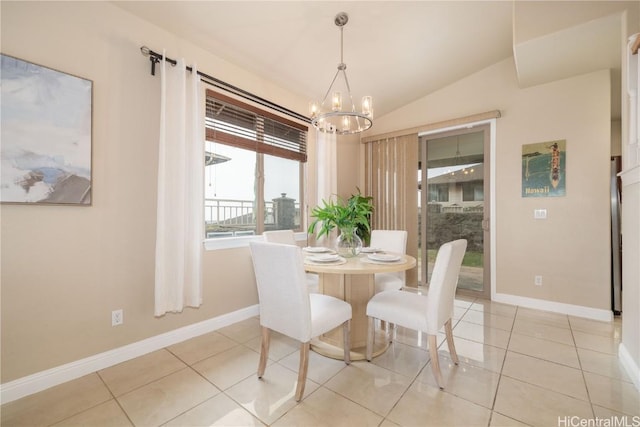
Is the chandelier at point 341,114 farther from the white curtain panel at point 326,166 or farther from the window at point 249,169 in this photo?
the white curtain panel at point 326,166

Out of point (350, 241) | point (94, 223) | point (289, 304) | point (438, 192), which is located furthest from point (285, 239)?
point (438, 192)

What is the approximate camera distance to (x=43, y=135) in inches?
65.8

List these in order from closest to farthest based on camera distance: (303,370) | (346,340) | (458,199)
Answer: (303,370)
(346,340)
(458,199)

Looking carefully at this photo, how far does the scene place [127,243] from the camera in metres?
2.05

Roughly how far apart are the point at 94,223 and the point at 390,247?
2585mm

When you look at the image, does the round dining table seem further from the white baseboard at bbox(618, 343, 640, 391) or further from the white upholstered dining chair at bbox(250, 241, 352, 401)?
the white baseboard at bbox(618, 343, 640, 391)

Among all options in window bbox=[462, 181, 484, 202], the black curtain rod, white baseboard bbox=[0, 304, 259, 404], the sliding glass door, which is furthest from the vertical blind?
white baseboard bbox=[0, 304, 259, 404]

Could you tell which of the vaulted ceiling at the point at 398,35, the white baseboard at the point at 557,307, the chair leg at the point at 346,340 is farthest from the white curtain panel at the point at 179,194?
the white baseboard at the point at 557,307

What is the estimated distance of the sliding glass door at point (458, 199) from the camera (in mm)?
3643

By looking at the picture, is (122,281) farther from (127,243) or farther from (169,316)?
(169,316)

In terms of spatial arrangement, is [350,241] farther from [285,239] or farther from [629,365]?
[629,365]

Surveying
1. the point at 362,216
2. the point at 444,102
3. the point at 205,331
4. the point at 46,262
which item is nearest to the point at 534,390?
the point at 362,216

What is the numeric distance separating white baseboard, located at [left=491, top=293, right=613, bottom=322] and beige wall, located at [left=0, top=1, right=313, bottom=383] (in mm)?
3665

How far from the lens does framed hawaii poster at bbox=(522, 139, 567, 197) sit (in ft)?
9.96
